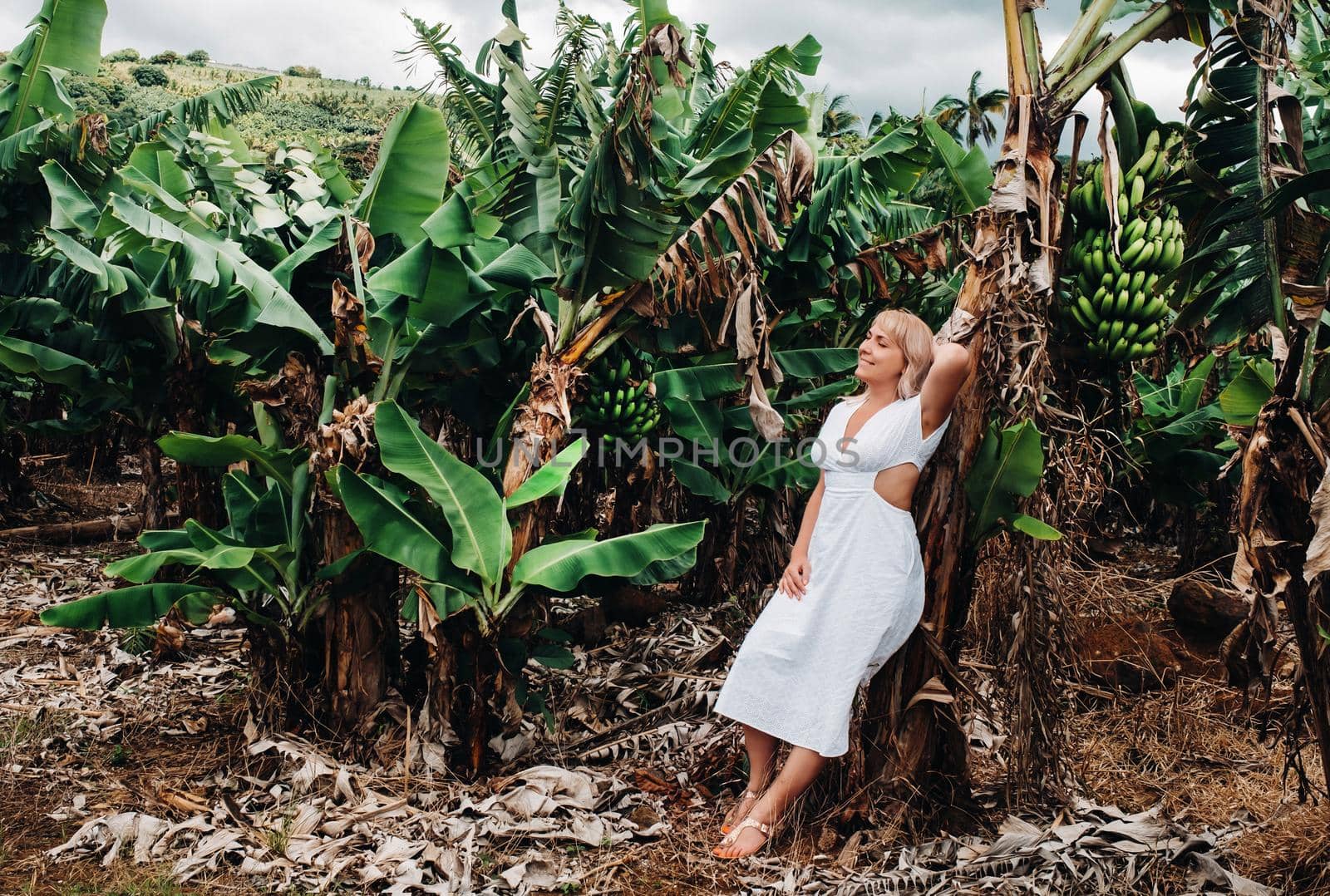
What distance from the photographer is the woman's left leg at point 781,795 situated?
3254 millimetres

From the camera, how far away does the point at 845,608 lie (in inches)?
126

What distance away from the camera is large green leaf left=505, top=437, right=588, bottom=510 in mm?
3664

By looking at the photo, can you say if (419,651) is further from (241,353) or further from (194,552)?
(241,353)

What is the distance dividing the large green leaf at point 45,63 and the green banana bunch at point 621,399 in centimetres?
350

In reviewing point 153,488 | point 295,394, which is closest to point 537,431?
point 295,394

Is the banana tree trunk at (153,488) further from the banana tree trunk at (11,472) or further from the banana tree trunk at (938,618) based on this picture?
the banana tree trunk at (938,618)

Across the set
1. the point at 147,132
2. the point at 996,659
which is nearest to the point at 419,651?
the point at 996,659

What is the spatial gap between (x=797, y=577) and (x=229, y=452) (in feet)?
7.70

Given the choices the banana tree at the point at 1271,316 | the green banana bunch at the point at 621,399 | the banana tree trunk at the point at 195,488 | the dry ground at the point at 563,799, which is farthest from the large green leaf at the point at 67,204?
the banana tree at the point at 1271,316

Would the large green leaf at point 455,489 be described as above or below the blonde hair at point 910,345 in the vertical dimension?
below

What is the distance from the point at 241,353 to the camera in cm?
488

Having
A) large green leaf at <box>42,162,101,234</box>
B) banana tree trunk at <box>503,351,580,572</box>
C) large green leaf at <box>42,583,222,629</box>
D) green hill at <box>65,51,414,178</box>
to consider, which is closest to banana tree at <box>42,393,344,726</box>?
large green leaf at <box>42,583,222,629</box>

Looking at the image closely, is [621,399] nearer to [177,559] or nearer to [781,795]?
→ [177,559]

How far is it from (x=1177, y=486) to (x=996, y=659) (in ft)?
13.8
